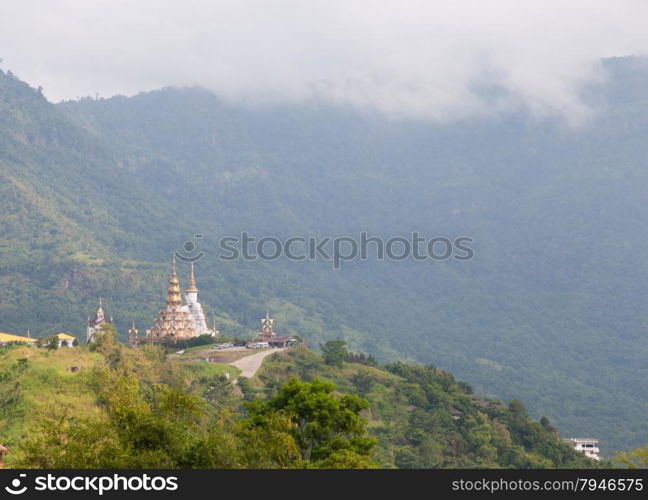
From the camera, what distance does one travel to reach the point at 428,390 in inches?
3105

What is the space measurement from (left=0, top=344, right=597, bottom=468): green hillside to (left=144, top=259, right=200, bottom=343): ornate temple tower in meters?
12.5

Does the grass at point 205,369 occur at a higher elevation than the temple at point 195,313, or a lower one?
lower

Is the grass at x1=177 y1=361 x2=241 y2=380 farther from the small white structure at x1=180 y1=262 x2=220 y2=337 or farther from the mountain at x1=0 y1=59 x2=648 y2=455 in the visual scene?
the mountain at x1=0 y1=59 x2=648 y2=455

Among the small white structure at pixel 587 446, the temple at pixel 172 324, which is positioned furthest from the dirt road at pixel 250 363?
the small white structure at pixel 587 446

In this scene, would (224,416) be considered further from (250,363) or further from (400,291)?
(400,291)

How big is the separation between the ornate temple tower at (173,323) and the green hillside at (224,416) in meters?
12.5

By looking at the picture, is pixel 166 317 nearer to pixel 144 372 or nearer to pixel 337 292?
pixel 144 372

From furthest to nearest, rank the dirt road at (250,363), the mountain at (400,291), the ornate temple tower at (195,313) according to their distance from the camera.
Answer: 1. the mountain at (400,291)
2. the ornate temple tower at (195,313)
3. the dirt road at (250,363)

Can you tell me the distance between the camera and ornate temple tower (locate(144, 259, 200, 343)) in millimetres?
90688

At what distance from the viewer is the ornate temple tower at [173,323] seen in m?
90.7

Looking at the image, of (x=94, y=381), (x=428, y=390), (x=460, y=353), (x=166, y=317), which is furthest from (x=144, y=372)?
(x=460, y=353)

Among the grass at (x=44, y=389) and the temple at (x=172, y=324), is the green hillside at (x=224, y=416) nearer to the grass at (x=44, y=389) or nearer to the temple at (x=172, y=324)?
the grass at (x=44, y=389)

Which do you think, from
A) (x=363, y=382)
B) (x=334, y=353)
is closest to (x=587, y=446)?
(x=334, y=353)
